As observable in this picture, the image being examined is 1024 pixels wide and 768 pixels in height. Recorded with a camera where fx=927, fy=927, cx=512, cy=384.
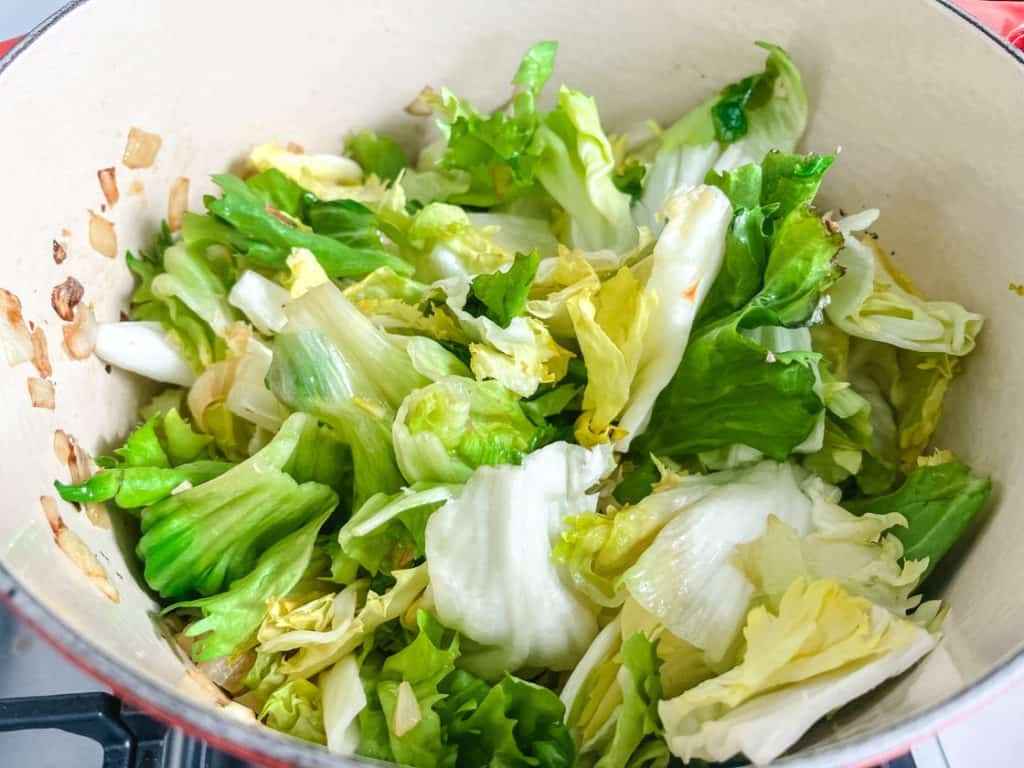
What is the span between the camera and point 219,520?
75 centimetres

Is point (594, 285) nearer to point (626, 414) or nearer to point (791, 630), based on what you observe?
point (626, 414)

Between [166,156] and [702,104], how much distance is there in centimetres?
58

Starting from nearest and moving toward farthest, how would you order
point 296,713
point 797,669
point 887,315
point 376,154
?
point 797,669, point 296,713, point 887,315, point 376,154

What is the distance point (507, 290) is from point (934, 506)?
1.28 feet

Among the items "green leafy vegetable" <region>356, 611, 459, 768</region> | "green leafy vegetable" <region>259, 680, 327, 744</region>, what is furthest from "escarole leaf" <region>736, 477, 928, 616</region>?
"green leafy vegetable" <region>259, 680, 327, 744</region>

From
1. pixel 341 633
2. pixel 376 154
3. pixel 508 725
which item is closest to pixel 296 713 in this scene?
pixel 341 633

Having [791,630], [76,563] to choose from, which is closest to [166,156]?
[76,563]

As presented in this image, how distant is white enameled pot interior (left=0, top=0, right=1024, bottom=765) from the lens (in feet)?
2.15

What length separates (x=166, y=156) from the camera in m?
0.95

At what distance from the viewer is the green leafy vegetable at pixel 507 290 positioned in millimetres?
767

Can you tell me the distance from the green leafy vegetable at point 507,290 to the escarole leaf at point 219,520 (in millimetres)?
180

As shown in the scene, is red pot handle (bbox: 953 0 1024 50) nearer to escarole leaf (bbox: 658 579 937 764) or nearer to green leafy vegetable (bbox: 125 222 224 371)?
escarole leaf (bbox: 658 579 937 764)

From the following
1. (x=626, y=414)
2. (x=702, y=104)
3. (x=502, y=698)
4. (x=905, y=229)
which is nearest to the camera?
(x=502, y=698)

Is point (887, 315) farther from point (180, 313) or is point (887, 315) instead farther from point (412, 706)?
point (180, 313)
